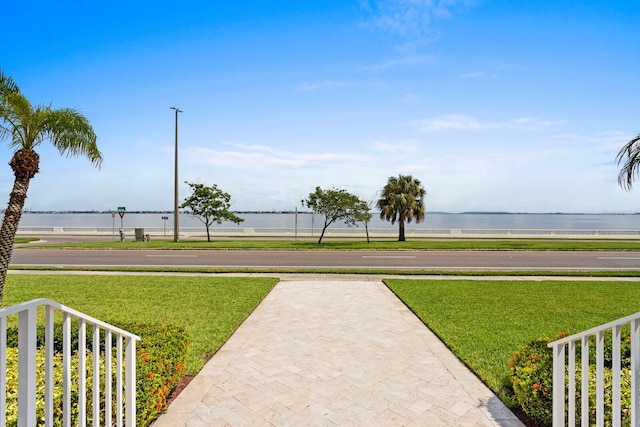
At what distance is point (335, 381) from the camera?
4.95 m

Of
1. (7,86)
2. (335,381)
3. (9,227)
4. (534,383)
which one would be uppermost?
(7,86)

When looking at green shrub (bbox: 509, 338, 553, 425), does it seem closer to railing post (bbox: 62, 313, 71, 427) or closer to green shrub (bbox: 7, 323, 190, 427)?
green shrub (bbox: 7, 323, 190, 427)

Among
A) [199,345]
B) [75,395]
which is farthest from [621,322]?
[199,345]

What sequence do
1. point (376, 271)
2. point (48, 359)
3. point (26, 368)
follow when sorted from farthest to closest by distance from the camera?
point (376, 271), point (48, 359), point (26, 368)

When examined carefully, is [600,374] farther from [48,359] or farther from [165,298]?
[165,298]

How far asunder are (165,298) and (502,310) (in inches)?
336

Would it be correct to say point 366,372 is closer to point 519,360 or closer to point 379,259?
point 519,360

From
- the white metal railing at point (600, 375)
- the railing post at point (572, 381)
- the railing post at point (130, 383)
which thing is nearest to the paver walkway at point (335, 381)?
the railing post at point (130, 383)

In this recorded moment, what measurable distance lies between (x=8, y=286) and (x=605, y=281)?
19587 mm

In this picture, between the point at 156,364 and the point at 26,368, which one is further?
the point at 156,364

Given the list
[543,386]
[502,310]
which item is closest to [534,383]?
[543,386]

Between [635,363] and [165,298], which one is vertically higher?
[635,363]

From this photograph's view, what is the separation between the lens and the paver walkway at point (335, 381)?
406 cm

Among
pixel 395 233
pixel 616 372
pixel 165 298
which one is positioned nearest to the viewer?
pixel 616 372
